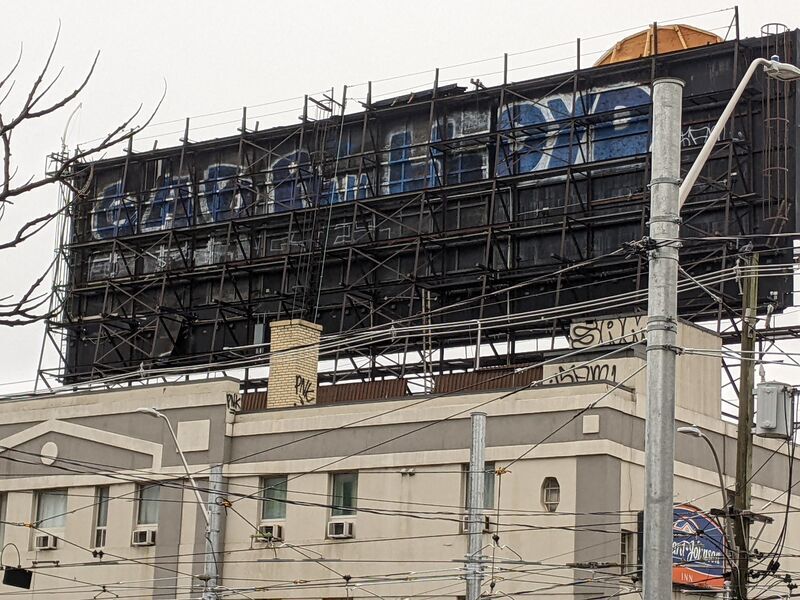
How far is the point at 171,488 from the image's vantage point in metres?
35.8

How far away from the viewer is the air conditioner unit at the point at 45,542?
37.0 meters

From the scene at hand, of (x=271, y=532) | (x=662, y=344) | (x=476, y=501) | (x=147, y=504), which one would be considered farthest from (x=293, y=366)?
(x=662, y=344)

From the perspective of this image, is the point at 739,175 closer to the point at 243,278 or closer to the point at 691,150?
the point at 691,150

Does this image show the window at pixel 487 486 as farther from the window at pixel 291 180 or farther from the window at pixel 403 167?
the window at pixel 291 180

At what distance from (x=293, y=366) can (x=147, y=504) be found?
4764 mm

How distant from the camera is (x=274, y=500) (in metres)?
34.8

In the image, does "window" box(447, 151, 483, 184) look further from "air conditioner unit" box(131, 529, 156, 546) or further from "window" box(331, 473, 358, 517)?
"air conditioner unit" box(131, 529, 156, 546)

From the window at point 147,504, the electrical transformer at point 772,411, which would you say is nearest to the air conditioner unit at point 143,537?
the window at point 147,504

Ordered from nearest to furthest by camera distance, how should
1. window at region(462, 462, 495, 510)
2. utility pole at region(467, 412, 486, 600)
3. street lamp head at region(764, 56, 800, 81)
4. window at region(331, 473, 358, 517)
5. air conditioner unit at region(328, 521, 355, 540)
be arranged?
1. street lamp head at region(764, 56, 800, 81)
2. utility pole at region(467, 412, 486, 600)
3. window at region(462, 462, 495, 510)
4. air conditioner unit at region(328, 521, 355, 540)
5. window at region(331, 473, 358, 517)

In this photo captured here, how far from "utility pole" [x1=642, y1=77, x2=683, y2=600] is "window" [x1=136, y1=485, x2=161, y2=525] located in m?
22.8

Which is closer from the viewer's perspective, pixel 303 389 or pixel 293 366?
pixel 303 389

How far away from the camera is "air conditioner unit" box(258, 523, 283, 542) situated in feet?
111

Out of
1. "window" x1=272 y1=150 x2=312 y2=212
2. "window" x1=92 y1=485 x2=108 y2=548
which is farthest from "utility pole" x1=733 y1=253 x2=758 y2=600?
"window" x1=272 y1=150 x2=312 y2=212

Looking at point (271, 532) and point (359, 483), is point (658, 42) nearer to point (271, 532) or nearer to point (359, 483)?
point (359, 483)
